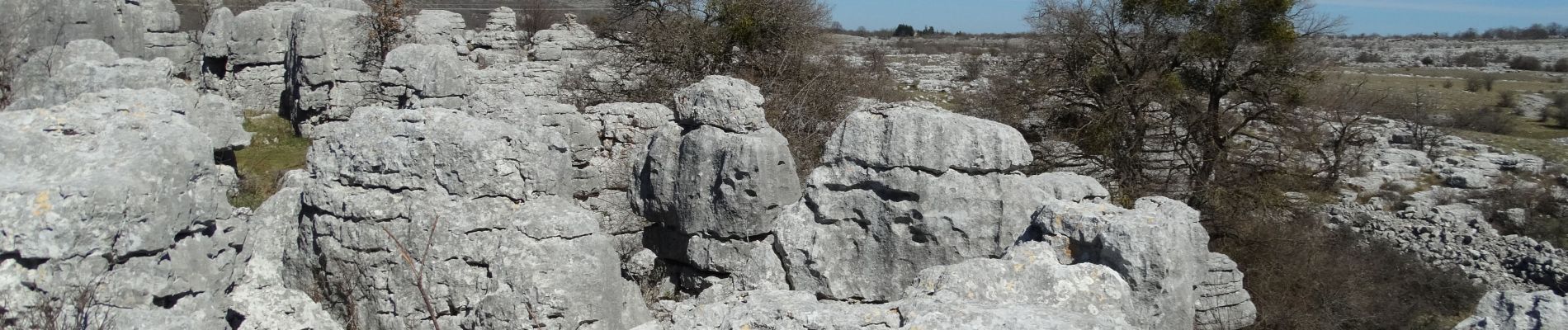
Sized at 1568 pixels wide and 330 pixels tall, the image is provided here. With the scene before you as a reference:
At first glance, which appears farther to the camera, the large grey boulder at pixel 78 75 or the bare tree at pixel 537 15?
the bare tree at pixel 537 15

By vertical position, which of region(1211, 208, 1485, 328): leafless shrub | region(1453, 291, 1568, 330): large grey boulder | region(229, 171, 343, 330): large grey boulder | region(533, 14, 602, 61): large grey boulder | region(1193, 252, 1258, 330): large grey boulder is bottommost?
region(1211, 208, 1485, 328): leafless shrub

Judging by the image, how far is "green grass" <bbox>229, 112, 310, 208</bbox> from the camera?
32.9ft

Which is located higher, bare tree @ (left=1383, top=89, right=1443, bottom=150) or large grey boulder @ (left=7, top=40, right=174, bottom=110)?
large grey boulder @ (left=7, top=40, right=174, bottom=110)

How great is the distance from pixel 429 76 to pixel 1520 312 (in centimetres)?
749

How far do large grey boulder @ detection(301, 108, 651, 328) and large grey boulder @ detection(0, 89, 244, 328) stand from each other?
810 millimetres

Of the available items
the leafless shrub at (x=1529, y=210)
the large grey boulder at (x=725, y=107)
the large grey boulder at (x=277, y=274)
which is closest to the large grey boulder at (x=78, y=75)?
the large grey boulder at (x=277, y=274)

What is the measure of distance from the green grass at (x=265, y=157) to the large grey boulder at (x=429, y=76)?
1754 millimetres

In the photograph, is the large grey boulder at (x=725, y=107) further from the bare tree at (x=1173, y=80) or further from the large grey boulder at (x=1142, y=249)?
the bare tree at (x=1173, y=80)

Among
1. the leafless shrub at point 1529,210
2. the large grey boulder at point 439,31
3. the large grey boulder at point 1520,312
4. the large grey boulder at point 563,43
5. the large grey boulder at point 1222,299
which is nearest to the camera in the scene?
the large grey boulder at point 1520,312

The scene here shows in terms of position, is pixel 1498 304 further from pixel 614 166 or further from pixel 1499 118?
pixel 1499 118

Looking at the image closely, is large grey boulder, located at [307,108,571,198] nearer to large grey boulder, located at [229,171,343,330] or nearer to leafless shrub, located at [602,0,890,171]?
large grey boulder, located at [229,171,343,330]

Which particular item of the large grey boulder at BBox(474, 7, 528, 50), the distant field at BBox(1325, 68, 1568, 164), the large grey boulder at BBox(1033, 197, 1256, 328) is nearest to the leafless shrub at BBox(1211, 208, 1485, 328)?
the distant field at BBox(1325, 68, 1568, 164)

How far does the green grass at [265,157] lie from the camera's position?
394 inches

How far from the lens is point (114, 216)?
3801 mm
